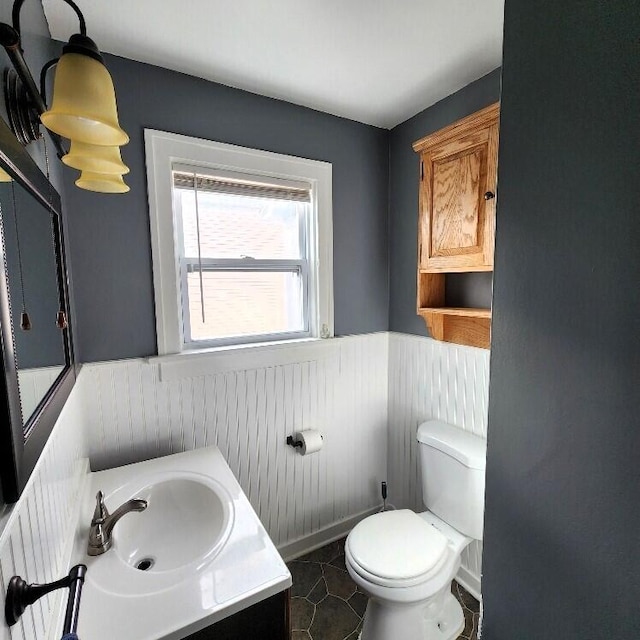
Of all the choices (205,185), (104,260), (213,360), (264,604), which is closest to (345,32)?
(205,185)

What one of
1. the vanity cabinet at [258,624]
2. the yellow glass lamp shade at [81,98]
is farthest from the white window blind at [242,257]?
the vanity cabinet at [258,624]

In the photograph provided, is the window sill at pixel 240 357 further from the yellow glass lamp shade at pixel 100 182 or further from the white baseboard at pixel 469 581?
the white baseboard at pixel 469 581

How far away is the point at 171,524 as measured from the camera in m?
1.26

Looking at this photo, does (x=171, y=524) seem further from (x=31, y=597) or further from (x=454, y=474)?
(x=454, y=474)

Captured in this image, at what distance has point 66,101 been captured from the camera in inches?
24.9

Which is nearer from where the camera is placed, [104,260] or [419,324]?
[104,260]

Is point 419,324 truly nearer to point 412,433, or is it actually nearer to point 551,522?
point 412,433

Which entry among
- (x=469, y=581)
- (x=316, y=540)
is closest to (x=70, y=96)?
(x=316, y=540)

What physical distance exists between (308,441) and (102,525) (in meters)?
0.97

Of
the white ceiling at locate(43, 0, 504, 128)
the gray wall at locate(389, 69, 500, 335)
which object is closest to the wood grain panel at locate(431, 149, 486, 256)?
the gray wall at locate(389, 69, 500, 335)

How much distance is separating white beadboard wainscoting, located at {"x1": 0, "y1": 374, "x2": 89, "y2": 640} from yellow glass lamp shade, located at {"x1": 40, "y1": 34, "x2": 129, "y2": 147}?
63 centimetres

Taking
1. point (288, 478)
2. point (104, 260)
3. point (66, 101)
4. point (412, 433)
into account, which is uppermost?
point (66, 101)

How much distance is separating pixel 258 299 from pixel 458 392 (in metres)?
1.11

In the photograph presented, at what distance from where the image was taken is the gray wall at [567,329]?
44cm
